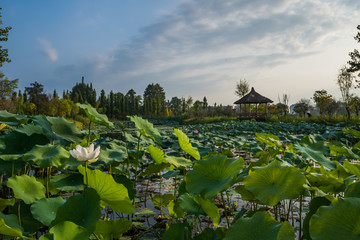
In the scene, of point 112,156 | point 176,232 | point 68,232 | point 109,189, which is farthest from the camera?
point 112,156

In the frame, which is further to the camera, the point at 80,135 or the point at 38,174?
the point at 38,174

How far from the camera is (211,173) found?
42.8 inches

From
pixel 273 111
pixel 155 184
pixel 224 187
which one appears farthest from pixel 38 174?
pixel 273 111

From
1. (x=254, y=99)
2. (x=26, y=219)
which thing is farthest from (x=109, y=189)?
(x=254, y=99)

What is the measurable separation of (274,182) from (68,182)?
45.5 inches

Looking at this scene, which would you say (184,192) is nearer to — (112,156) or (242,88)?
(112,156)

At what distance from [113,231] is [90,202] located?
0.32 m

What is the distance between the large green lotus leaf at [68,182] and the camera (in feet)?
4.28

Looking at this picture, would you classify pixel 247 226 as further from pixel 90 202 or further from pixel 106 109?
pixel 106 109

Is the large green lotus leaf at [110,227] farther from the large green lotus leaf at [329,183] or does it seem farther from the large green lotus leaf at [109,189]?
the large green lotus leaf at [329,183]

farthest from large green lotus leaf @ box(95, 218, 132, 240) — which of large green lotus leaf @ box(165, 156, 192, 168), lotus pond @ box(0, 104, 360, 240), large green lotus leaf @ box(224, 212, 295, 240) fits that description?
large green lotus leaf @ box(224, 212, 295, 240)

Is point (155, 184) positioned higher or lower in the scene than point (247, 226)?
lower

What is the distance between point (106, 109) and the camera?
39.3 meters

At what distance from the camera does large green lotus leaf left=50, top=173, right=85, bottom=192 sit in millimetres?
1305
